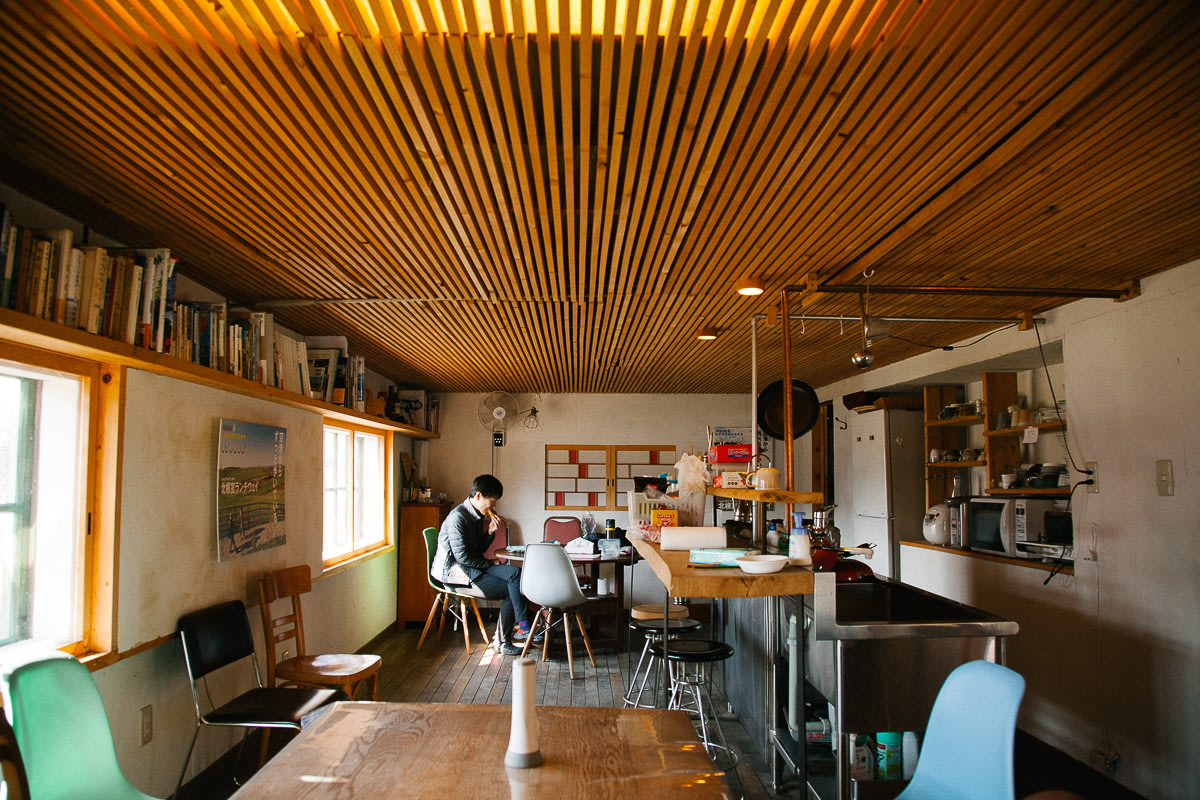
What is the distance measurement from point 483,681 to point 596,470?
3.28 metres

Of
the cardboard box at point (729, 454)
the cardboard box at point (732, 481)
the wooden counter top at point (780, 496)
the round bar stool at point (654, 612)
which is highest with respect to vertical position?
the cardboard box at point (729, 454)

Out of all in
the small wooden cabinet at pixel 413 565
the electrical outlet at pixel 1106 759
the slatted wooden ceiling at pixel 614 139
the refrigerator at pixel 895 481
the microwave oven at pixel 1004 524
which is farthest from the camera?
the small wooden cabinet at pixel 413 565

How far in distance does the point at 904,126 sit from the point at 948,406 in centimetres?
427

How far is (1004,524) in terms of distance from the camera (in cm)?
448

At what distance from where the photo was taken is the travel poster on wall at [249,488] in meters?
3.53

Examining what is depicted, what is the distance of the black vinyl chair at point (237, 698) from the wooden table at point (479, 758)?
1.05 m

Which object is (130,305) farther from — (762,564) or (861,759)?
(861,759)

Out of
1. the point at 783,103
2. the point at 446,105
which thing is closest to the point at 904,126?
the point at 783,103

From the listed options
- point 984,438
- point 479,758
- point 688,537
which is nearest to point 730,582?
point 688,537

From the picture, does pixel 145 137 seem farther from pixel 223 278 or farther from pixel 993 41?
pixel 993 41

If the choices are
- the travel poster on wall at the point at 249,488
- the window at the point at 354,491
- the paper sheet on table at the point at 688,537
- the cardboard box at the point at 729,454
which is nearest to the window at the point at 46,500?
the travel poster on wall at the point at 249,488

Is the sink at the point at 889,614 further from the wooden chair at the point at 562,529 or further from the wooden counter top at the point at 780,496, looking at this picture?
the wooden chair at the point at 562,529

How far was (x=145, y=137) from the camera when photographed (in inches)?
78.0

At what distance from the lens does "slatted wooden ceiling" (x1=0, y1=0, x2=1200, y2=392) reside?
1513mm
